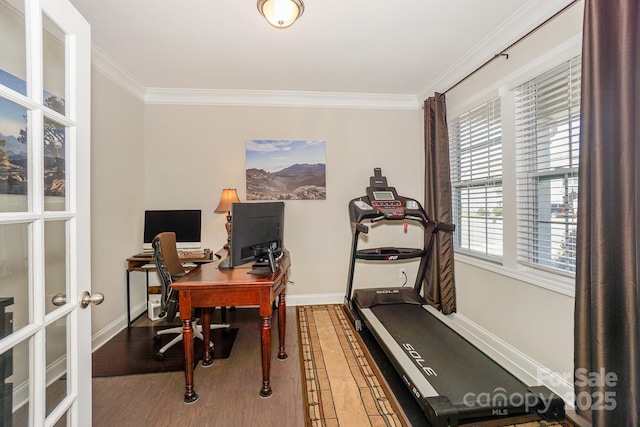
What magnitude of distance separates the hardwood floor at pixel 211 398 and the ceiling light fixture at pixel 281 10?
97.0 inches

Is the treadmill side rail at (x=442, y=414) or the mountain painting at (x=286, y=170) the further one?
the mountain painting at (x=286, y=170)

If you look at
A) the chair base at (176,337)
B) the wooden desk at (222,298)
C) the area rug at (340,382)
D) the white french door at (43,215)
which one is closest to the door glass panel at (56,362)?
the white french door at (43,215)

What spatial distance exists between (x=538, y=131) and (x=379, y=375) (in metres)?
2.12

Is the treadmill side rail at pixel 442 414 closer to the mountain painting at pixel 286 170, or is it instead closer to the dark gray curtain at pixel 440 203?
the dark gray curtain at pixel 440 203

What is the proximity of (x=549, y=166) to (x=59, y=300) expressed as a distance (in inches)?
110

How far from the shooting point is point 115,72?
2.91 m

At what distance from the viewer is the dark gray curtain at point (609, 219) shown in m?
1.39

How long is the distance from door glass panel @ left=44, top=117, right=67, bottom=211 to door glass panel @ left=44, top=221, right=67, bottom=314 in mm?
73

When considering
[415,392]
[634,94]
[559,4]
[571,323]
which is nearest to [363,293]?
[415,392]

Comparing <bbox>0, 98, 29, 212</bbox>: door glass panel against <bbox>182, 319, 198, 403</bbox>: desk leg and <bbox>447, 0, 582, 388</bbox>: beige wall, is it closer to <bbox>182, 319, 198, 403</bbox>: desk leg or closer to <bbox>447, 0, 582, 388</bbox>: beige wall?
<bbox>182, 319, 198, 403</bbox>: desk leg

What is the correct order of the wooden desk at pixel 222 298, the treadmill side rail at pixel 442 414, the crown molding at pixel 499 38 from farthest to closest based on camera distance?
the crown molding at pixel 499 38
the wooden desk at pixel 222 298
the treadmill side rail at pixel 442 414

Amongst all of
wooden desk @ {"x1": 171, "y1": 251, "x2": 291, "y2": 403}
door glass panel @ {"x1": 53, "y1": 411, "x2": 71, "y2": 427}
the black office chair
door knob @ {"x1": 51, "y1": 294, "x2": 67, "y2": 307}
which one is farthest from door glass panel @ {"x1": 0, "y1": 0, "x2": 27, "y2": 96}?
the black office chair

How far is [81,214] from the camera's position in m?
1.18

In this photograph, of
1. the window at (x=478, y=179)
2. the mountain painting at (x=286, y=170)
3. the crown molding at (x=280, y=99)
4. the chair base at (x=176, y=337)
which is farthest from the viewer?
the mountain painting at (x=286, y=170)
